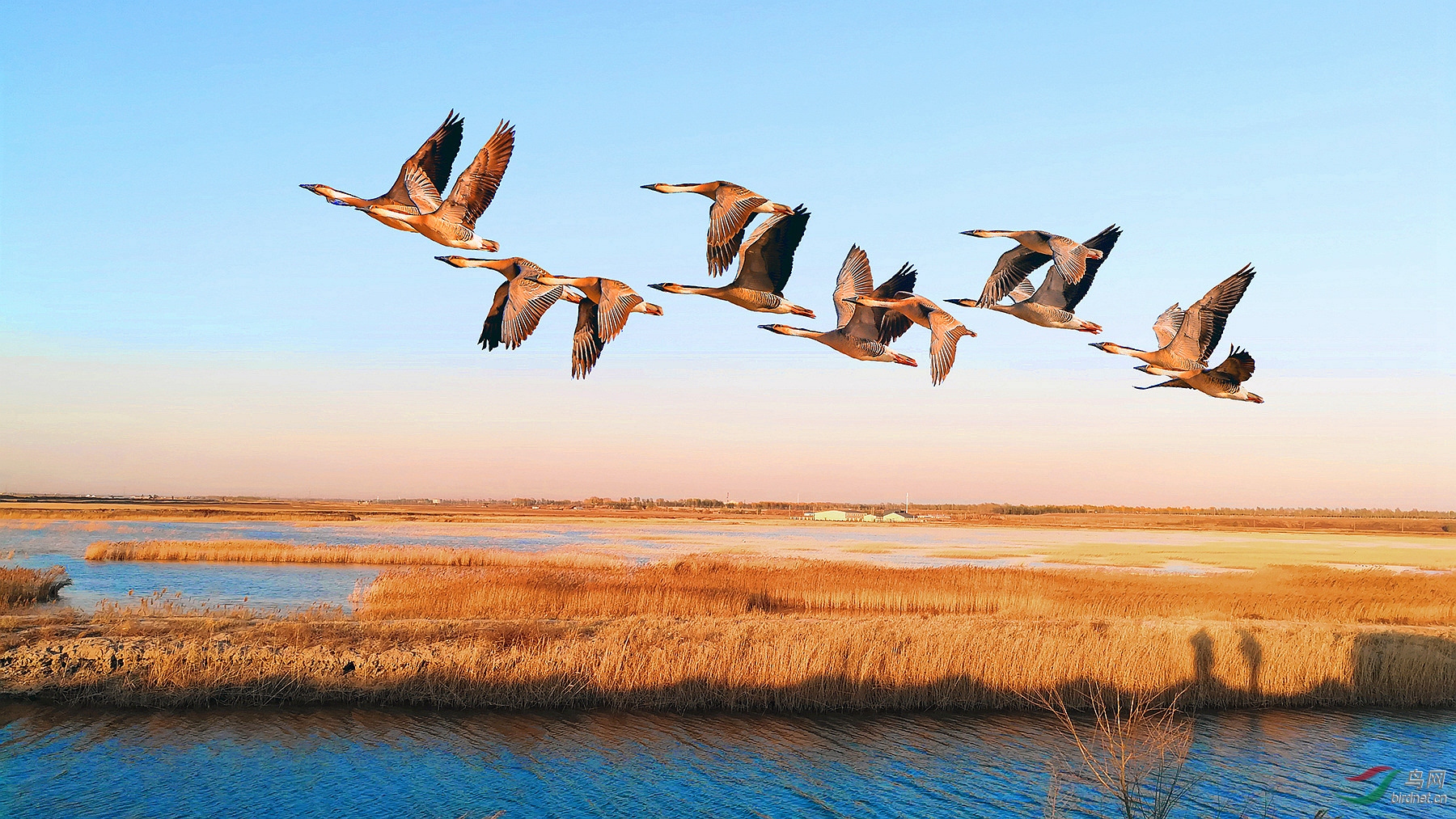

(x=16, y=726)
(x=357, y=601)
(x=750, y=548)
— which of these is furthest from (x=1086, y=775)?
(x=750, y=548)

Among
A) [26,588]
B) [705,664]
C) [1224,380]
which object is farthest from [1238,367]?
[26,588]

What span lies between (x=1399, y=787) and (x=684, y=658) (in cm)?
1321

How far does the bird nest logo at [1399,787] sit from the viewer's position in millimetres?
16109

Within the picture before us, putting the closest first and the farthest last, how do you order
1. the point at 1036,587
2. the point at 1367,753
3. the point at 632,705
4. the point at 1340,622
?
→ the point at 1367,753 < the point at 632,705 < the point at 1340,622 < the point at 1036,587

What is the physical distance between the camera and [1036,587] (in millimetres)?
33344

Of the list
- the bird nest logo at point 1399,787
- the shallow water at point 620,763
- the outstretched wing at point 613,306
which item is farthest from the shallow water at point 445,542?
the outstretched wing at point 613,306

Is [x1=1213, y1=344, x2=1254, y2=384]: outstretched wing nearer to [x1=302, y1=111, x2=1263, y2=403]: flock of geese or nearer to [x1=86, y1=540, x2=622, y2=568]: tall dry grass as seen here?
[x1=302, y1=111, x2=1263, y2=403]: flock of geese

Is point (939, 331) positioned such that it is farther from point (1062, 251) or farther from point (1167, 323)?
point (1167, 323)

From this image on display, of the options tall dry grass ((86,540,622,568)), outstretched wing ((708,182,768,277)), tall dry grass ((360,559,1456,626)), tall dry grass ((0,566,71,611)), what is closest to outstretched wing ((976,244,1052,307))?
outstretched wing ((708,182,768,277))

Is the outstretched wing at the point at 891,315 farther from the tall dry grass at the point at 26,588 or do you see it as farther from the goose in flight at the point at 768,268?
the tall dry grass at the point at 26,588

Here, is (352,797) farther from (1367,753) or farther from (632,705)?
(1367,753)

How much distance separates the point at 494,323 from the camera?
14.8 feet

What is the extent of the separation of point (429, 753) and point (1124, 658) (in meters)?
14.6

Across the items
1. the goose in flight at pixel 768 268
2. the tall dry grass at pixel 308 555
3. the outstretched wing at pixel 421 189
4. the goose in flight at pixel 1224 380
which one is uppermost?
the outstretched wing at pixel 421 189
